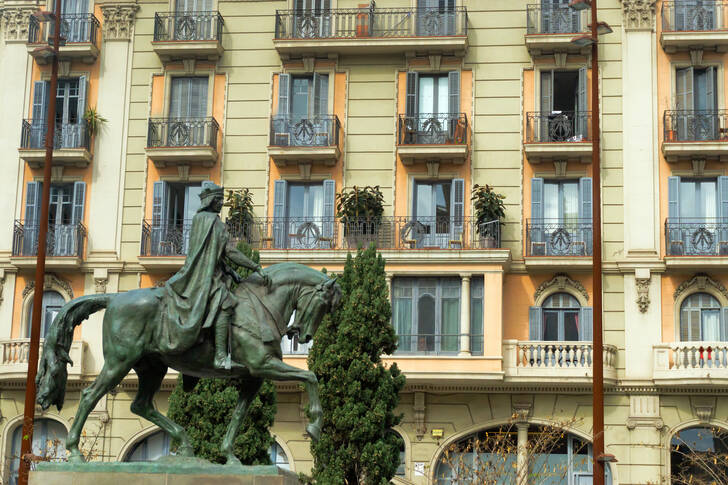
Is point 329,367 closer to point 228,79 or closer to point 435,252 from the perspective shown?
point 435,252

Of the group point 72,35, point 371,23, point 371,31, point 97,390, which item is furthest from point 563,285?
point 97,390

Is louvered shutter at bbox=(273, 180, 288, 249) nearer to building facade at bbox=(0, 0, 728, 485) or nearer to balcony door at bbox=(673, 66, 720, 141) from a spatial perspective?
building facade at bbox=(0, 0, 728, 485)

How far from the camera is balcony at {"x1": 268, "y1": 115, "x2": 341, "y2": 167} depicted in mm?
37094

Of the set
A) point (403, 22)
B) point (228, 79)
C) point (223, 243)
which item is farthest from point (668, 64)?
point (223, 243)

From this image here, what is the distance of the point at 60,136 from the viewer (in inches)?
1531

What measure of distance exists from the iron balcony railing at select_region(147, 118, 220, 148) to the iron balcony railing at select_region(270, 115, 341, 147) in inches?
76.1

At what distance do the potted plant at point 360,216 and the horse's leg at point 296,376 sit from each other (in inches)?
826

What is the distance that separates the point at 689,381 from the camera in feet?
111

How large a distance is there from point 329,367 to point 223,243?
15.0m

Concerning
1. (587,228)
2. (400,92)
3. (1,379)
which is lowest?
(1,379)

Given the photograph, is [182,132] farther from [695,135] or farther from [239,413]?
[239,413]

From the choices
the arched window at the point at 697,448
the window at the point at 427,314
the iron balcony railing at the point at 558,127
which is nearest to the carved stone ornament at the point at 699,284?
the arched window at the point at 697,448

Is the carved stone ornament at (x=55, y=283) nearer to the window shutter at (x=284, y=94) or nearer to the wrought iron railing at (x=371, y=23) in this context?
the window shutter at (x=284, y=94)

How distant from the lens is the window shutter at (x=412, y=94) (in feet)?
124
